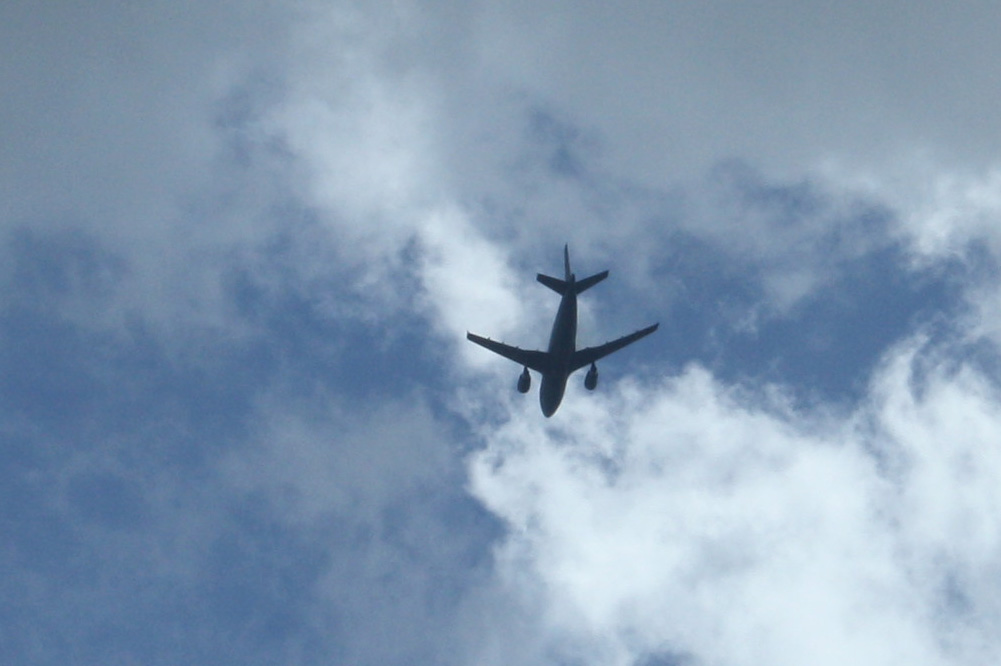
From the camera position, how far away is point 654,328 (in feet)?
520

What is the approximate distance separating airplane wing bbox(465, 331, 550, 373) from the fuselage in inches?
34.7

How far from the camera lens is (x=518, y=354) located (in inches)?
6270

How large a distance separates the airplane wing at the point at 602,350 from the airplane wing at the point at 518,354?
3.06 m

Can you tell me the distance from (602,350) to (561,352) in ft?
16.4

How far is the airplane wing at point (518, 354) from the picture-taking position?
158m

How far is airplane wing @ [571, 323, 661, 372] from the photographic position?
158 meters

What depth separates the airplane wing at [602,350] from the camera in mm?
158000

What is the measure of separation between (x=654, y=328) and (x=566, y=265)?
1394 centimetres

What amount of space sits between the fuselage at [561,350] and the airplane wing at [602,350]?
79cm

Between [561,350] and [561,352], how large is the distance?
24cm

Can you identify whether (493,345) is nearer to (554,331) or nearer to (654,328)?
(554,331)

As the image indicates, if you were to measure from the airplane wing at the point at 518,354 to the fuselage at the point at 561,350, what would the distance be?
2.89 ft

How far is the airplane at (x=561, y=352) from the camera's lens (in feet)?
513

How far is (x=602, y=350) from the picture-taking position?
15912 centimetres
